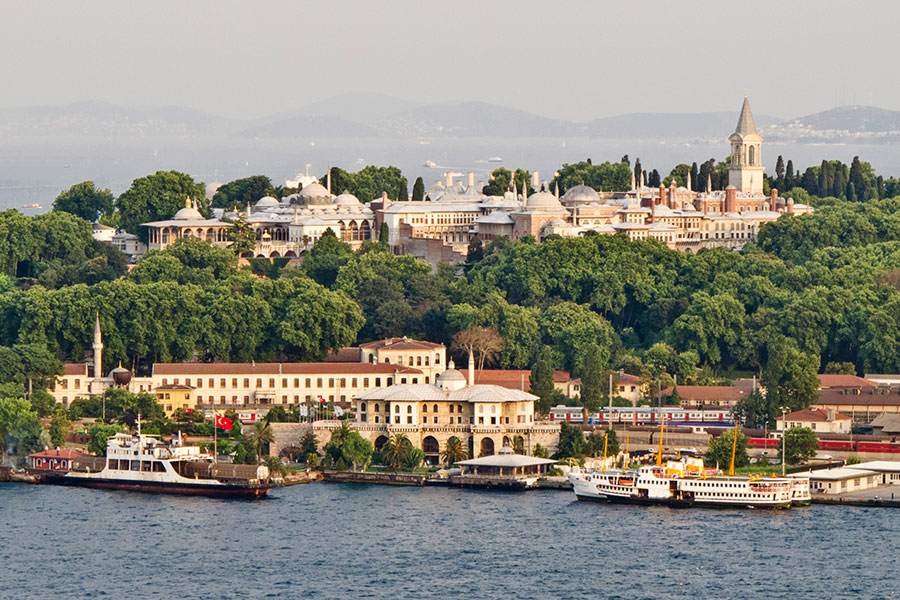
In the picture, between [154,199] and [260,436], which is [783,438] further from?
[154,199]

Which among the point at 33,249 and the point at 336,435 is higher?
the point at 33,249

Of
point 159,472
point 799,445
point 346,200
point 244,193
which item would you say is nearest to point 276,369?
point 159,472

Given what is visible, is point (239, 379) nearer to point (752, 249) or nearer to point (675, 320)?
point (675, 320)

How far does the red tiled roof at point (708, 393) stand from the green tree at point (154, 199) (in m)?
32.1

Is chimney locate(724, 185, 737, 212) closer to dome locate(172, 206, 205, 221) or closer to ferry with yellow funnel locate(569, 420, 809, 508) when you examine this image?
dome locate(172, 206, 205, 221)

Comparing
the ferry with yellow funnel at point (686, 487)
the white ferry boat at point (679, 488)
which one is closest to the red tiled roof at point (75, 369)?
the ferry with yellow funnel at point (686, 487)

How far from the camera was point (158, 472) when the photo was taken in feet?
218

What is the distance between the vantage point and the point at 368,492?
6525cm

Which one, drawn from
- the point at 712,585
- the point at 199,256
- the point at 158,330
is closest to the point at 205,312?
the point at 158,330

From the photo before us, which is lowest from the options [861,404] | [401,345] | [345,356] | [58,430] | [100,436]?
[100,436]

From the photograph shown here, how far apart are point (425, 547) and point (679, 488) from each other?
9.69 meters

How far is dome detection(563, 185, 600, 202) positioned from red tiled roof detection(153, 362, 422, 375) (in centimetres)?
2722

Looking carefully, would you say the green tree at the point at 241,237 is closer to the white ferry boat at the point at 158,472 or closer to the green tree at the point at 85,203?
the green tree at the point at 85,203

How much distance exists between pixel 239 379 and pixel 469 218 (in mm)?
29279
